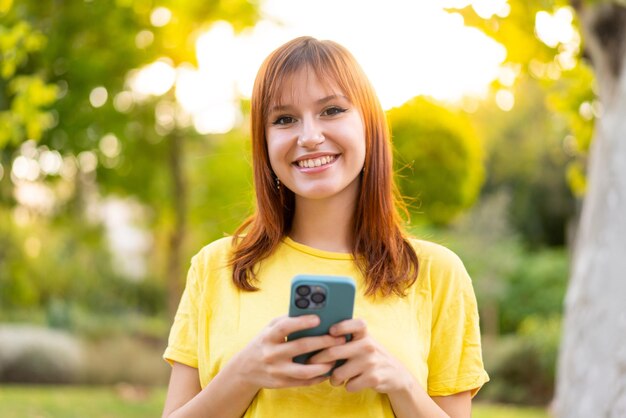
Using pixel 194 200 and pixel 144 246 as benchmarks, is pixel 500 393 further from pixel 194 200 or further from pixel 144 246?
pixel 144 246

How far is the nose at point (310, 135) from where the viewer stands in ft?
6.31

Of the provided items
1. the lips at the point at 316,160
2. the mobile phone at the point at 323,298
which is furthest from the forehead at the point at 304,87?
the mobile phone at the point at 323,298

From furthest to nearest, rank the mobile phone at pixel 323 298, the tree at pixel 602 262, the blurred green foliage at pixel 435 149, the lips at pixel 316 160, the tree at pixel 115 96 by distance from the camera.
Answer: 1. the blurred green foliage at pixel 435 149
2. the tree at pixel 115 96
3. the tree at pixel 602 262
4. the lips at pixel 316 160
5. the mobile phone at pixel 323 298

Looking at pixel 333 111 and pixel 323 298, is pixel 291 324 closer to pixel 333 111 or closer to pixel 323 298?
pixel 323 298

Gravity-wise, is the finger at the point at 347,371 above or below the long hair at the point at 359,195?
below

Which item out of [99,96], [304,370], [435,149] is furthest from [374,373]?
[435,149]

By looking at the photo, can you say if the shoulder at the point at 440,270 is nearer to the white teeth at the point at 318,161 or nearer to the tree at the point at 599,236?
the white teeth at the point at 318,161

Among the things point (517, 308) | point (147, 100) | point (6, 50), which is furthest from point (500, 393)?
point (6, 50)

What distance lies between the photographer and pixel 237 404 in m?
1.88

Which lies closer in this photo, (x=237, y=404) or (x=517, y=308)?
(x=237, y=404)

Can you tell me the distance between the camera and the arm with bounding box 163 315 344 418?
5.50ft

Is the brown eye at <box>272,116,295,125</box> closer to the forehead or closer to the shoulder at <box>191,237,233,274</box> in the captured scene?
the forehead

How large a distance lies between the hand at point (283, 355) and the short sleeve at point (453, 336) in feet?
1.21

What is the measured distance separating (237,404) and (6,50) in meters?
3.68
